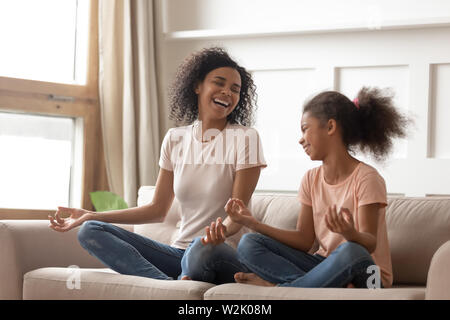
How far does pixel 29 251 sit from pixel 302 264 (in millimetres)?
858

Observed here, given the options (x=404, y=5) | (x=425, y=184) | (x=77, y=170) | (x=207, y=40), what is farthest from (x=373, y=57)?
(x=77, y=170)

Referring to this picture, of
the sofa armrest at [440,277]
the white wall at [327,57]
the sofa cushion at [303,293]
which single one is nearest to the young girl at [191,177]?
the sofa cushion at [303,293]

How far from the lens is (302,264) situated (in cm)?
196

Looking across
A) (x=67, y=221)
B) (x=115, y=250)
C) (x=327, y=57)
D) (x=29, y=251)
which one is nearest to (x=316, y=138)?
(x=115, y=250)

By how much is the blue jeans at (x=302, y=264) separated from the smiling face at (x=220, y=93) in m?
0.50

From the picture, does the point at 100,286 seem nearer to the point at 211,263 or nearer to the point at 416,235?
the point at 211,263

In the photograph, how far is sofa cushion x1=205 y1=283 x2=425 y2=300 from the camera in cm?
164

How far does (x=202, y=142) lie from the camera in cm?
230

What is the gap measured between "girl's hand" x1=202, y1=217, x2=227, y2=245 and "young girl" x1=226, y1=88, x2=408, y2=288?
44mm

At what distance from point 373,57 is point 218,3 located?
2.71 feet

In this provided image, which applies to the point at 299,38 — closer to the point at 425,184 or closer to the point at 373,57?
the point at 373,57

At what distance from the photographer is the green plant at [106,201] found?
130 inches

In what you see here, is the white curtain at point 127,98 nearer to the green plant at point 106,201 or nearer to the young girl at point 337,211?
the green plant at point 106,201
